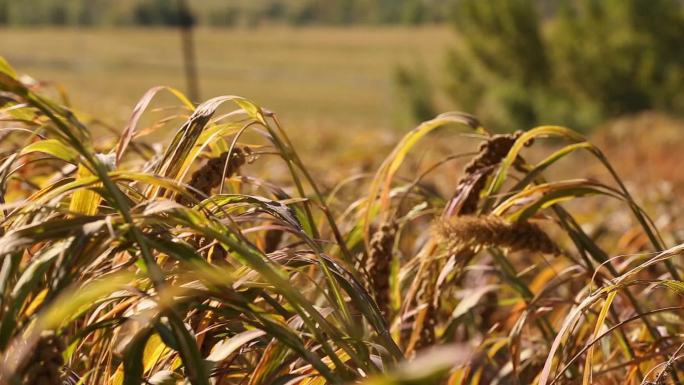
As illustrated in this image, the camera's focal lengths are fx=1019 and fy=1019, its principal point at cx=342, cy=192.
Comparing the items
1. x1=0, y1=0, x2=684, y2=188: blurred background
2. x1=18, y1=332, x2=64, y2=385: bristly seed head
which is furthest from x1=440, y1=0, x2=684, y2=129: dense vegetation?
x1=18, y1=332, x2=64, y2=385: bristly seed head

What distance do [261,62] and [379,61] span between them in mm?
6408

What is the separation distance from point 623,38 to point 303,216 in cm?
2304

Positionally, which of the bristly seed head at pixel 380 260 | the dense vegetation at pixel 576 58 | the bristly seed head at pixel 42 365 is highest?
the bristly seed head at pixel 42 365

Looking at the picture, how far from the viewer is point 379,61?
55281 mm

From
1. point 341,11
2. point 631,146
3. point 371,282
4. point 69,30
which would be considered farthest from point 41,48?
point 371,282

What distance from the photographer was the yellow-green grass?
40438 mm

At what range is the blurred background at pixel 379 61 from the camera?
15.3m

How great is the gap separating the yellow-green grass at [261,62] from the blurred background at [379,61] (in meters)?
0.16

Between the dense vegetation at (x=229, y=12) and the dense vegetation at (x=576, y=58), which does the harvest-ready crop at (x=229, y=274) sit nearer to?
the dense vegetation at (x=576, y=58)

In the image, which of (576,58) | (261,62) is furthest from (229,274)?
(261,62)

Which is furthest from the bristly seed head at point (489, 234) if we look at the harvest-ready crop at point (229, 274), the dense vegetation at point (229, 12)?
the dense vegetation at point (229, 12)

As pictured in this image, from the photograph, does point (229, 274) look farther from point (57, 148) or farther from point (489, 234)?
point (489, 234)

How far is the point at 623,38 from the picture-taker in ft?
75.3

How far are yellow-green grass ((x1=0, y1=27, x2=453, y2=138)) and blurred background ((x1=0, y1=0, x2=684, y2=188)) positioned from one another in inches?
6.2
